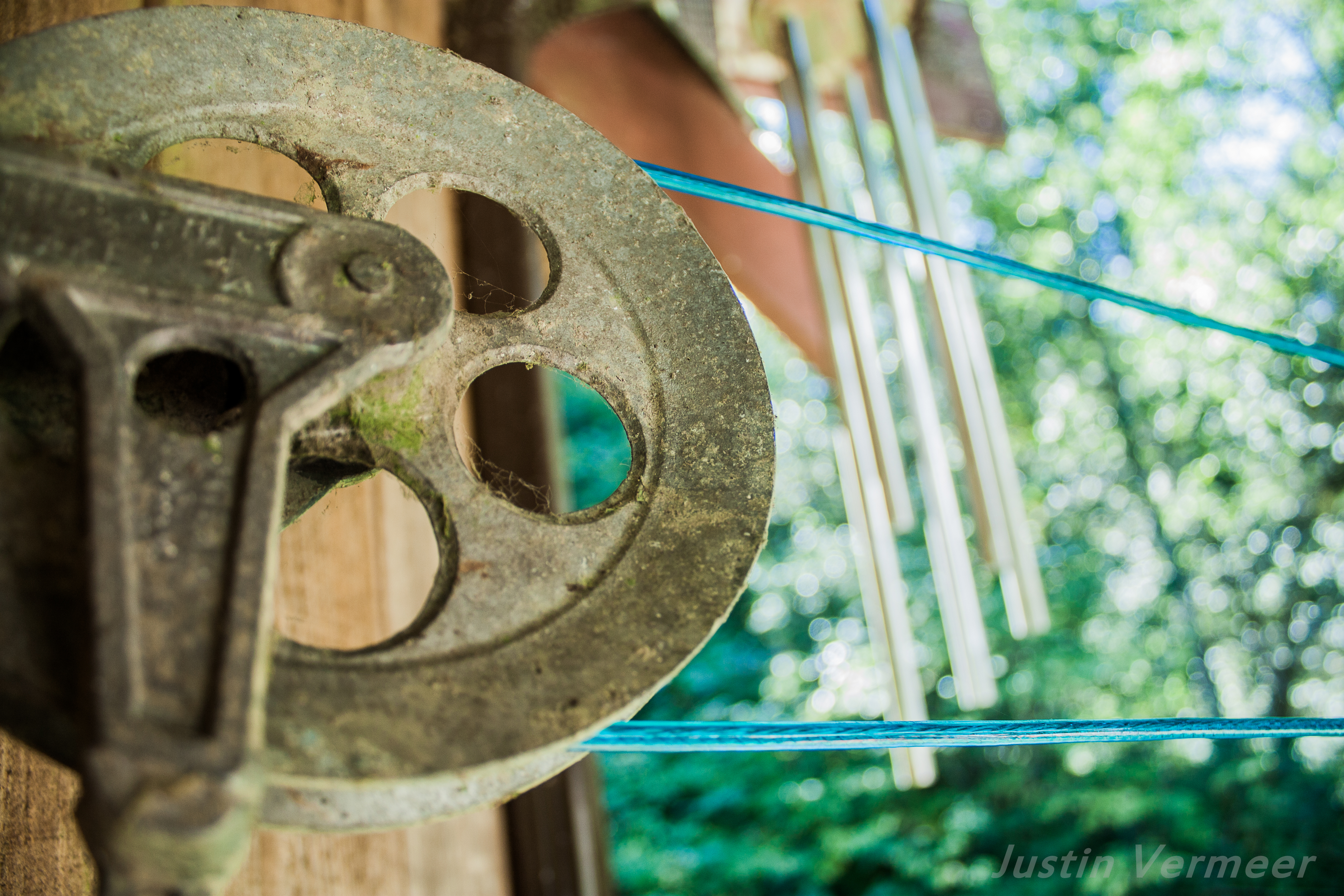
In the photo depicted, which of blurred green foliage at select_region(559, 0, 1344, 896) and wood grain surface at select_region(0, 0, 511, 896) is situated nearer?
wood grain surface at select_region(0, 0, 511, 896)

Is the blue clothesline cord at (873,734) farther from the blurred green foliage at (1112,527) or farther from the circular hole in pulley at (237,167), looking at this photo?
the blurred green foliage at (1112,527)

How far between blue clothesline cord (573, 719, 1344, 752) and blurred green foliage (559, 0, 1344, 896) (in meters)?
5.65

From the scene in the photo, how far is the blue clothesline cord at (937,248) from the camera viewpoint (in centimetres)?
70

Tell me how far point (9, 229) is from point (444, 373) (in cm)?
18

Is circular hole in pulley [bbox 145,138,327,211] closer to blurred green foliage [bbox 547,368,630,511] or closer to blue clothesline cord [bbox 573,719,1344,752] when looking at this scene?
blue clothesline cord [bbox 573,719,1344,752]

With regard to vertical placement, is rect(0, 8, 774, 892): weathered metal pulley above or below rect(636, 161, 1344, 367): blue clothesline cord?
below

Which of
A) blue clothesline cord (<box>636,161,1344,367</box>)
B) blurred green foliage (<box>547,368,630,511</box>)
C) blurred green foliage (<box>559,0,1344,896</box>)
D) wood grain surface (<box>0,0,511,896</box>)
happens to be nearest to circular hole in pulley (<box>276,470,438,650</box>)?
wood grain surface (<box>0,0,511,896</box>)

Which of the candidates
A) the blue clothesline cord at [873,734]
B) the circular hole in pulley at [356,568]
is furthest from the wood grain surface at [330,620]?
the blue clothesline cord at [873,734]

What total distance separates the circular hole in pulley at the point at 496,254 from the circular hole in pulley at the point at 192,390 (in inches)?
41.7

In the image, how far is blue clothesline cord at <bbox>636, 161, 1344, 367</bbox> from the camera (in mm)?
702

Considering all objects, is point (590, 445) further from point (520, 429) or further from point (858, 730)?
point (858, 730)

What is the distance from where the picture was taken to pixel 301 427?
411 millimetres

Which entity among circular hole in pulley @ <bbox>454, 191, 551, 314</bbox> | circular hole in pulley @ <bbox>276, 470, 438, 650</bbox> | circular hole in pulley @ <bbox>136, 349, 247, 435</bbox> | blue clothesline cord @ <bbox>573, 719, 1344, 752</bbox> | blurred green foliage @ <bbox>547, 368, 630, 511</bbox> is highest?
blurred green foliage @ <bbox>547, 368, 630, 511</bbox>

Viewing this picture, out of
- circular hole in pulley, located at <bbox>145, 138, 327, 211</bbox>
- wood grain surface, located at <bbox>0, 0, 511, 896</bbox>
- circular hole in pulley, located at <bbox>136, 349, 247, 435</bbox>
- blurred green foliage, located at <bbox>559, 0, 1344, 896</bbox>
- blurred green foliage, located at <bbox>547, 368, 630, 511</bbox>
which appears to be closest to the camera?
circular hole in pulley, located at <bbox>136, 349, 247, 435</bbox>
